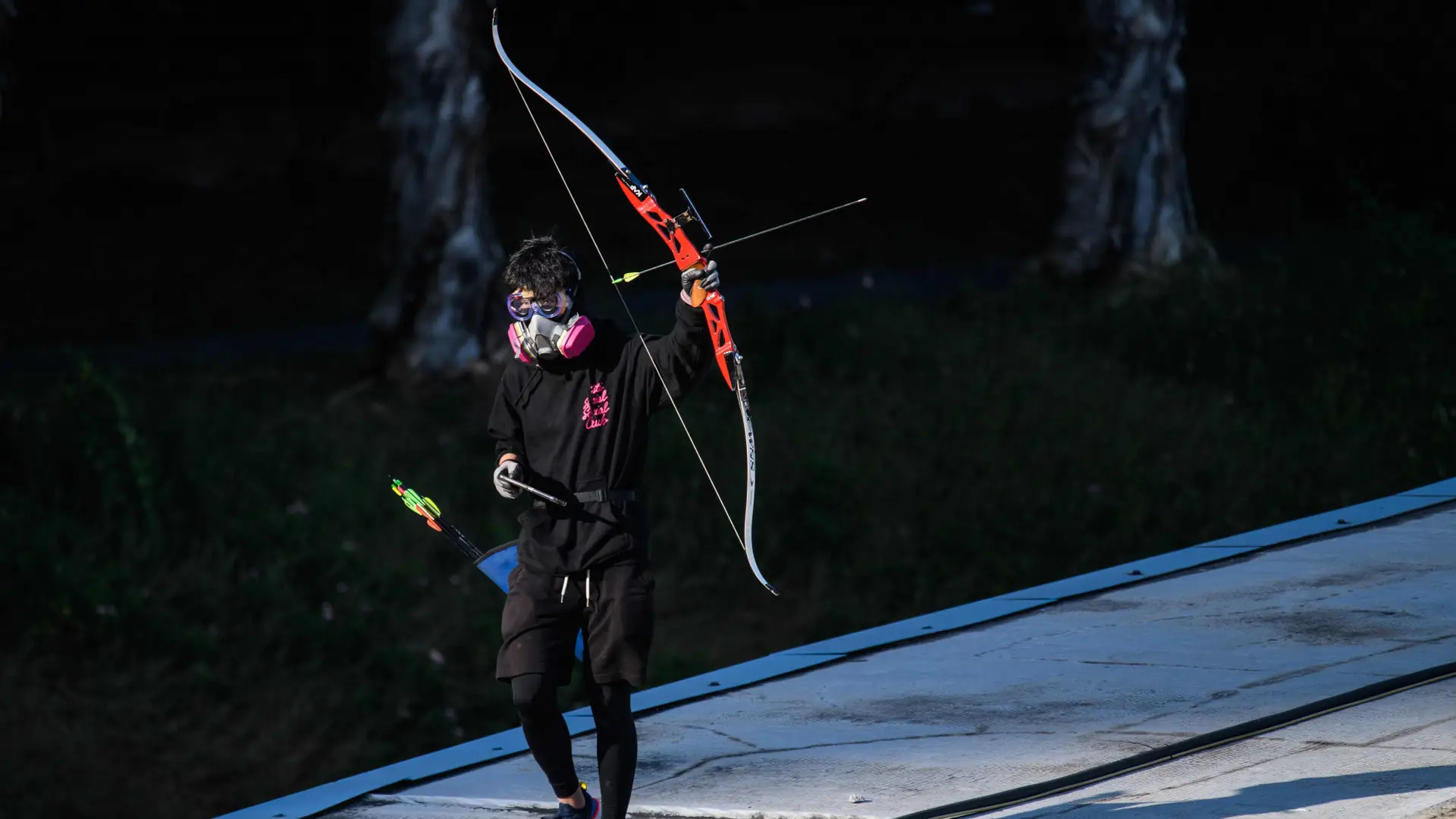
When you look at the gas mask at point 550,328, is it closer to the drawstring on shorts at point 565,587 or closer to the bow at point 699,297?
the bow at point 699,297

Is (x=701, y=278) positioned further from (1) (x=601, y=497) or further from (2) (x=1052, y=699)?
(2) (x=1052, y=699)

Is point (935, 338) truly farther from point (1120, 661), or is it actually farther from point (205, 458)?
point (1120, 661)

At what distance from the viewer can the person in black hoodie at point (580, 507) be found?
16.3 feet

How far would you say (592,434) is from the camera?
509 cm

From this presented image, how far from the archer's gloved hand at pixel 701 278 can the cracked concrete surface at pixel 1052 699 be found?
1.49 meters

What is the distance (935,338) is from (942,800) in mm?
9302

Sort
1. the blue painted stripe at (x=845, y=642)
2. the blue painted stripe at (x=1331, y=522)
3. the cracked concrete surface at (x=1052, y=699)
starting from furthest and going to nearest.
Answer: the blue painted stripe at (x=1331, y=522) → the blue painted stripe at (x=845, y=642) → the cracked concrete surface at (x=1052, y=699)

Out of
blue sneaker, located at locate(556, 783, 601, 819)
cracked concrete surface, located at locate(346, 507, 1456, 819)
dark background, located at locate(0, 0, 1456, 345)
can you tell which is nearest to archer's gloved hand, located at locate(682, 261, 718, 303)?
blue sneaker, located at locate(556, 783, 601, 819)

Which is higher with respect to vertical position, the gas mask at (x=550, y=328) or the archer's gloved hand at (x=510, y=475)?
the gas mask at (x=550, y=328)

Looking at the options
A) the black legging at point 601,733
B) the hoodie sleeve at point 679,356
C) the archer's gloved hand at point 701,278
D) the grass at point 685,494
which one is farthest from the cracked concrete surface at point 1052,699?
the grass at point 685,494

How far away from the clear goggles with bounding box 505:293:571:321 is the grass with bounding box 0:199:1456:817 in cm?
564

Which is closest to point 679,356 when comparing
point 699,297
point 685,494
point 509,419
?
point 699,297

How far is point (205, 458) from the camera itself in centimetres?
1171

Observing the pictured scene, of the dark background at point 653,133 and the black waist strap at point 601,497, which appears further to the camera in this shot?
the dark background at point 653,133
